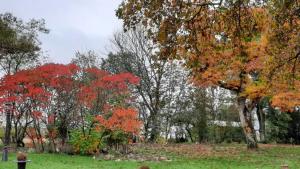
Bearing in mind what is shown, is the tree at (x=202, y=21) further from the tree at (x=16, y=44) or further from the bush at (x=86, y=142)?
the tree at (x=16, y=44)

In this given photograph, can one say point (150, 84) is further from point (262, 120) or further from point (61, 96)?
point (61, 96)

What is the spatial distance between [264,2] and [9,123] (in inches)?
759

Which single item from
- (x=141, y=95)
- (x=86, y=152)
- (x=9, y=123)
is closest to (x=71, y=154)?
(x=86, y=152)

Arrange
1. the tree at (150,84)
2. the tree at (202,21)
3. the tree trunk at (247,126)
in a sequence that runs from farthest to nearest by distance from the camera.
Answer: the tree at (150,84)
the tree trunk at (247,126)
the tree at (202,21)

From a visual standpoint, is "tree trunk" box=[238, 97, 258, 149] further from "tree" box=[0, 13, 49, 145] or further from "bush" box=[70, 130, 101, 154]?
"tree" box=[0, 13, 49, 145]

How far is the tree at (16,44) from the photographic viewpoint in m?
23.6

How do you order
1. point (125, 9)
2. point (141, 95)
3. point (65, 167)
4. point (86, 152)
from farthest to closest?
point (141, 95)
point (86, 152)
point (65, 167)
point (125, 9)

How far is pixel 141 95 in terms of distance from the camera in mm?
32844

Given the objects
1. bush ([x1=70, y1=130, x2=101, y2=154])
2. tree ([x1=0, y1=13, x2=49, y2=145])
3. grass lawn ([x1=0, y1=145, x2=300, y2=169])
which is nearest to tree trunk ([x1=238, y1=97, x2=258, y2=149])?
grass lawn ([x1=0, y1=145, x2=300, y2=169])

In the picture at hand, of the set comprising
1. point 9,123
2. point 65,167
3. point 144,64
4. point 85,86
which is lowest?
point 65,167

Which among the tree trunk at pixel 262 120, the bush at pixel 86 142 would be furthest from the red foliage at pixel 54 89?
the tree trunk at pixel 262 120

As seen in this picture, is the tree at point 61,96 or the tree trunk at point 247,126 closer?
the tree at point 61,96

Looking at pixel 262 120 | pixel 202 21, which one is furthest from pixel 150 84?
pixel 202 21

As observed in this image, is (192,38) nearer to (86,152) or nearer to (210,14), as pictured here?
(210,14)
